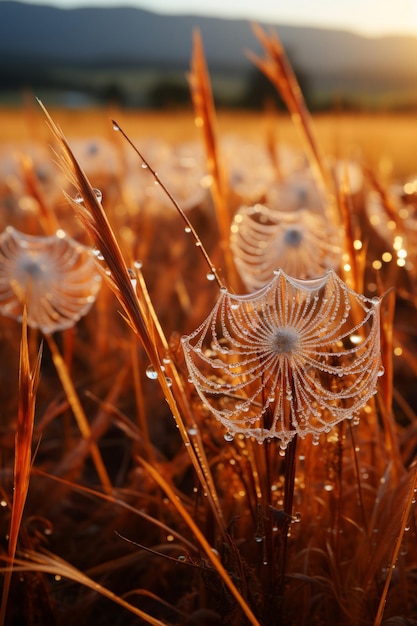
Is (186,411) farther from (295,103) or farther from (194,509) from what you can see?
(295,103)

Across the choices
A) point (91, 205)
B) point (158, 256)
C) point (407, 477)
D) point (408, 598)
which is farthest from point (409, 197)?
point (158, 256)

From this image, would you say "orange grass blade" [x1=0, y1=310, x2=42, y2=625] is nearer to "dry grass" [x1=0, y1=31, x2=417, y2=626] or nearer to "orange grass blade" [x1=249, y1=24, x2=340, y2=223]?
"dry grass" [x1=0, y1=31, x2=417, y2=626]

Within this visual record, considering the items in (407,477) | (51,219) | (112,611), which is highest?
(51,219)

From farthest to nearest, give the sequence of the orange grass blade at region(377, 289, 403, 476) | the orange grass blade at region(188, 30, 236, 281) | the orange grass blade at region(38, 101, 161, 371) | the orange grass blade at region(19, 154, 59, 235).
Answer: the orange grass blade at region(19, 154, 59, 235) → the orange grass blade at region(188, 30, 236, 281) → the orange grass blade at region(377, 289, 403, 476) → the orange grass blade at region(38, 101, 161, 371)

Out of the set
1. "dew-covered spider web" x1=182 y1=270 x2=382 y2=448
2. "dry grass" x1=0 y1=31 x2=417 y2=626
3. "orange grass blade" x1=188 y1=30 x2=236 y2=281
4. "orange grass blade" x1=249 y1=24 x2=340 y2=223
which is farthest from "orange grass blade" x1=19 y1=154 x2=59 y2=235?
"dew-covered spider web" x1=182 y1=270 x2=382 y2=448

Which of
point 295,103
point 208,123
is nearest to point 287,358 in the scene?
point 208,123

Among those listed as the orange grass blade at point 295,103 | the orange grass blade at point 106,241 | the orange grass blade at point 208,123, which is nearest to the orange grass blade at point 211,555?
the orange grass blade at point 106,241

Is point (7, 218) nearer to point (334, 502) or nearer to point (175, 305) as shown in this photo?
point (175, 305)

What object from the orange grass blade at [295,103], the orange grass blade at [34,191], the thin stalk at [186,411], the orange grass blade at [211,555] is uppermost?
the orange grass blade at [295,103]

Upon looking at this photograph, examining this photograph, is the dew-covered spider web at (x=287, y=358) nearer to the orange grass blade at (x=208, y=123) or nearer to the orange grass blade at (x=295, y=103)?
the orange grass blade at (x=208, y=123)

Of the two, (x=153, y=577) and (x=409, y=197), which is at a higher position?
(x=409, y=197)

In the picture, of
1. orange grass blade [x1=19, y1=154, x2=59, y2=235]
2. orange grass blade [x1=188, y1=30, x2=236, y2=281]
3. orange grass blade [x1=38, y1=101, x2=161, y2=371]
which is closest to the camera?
orange grass blade [x1=38, y1=101, x2=161, y2=371]
